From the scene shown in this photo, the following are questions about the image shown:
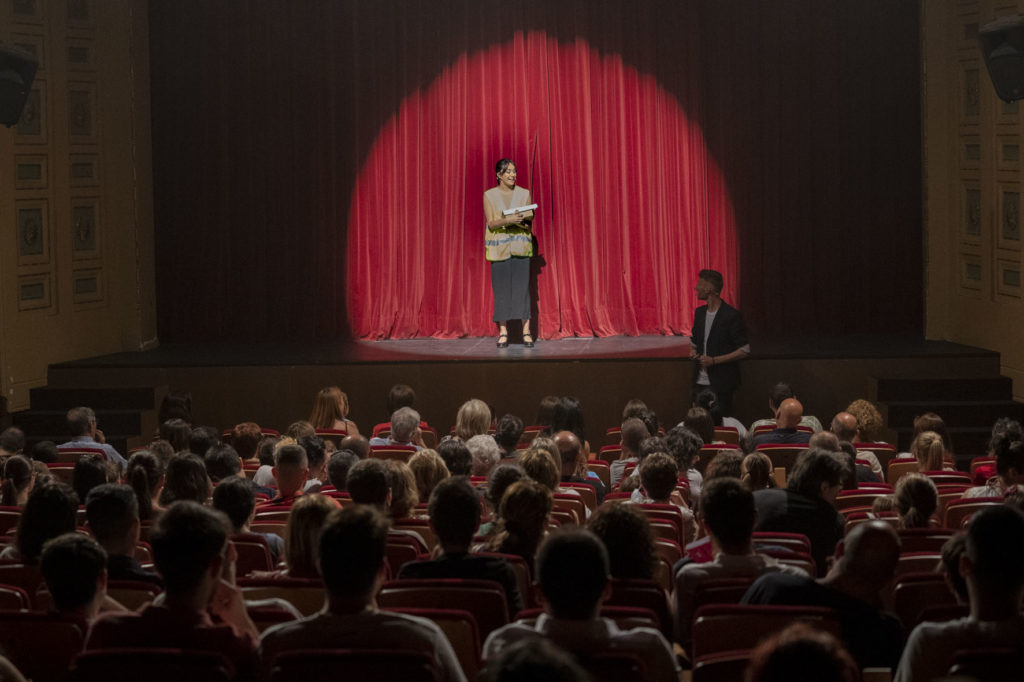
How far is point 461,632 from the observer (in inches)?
130

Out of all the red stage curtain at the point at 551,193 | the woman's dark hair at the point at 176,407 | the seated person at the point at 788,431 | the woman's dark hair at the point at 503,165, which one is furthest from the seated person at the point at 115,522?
the red stage curtain at the point at 551,193

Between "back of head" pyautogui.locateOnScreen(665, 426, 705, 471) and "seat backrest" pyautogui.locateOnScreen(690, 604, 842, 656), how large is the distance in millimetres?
3316

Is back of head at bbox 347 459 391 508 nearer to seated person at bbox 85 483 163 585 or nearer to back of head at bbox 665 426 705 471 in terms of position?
seated person at bbox 85 483 163 585

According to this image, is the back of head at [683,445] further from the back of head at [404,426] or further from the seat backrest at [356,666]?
the seat backrest at [356,666]

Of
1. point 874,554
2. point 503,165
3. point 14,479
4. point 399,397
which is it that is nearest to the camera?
point 874,554

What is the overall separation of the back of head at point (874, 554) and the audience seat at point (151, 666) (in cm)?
174

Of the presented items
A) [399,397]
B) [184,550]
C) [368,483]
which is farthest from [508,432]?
[184,550]

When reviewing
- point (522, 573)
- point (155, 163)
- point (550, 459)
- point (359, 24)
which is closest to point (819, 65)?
point (359, 24)

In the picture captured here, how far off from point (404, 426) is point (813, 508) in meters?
3.26

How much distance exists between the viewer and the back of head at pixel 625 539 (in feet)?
12.5

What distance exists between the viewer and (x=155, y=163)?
42.2 feet

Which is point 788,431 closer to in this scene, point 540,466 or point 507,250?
point 540,466

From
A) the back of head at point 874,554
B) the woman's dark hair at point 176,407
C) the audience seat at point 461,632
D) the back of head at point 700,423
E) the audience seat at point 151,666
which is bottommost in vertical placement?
the audience seat at point 461,632

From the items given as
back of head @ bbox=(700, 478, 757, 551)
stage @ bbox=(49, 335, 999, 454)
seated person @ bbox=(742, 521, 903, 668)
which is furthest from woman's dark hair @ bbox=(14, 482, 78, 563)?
stage @ bbox=(49, 335, 999, 454)
